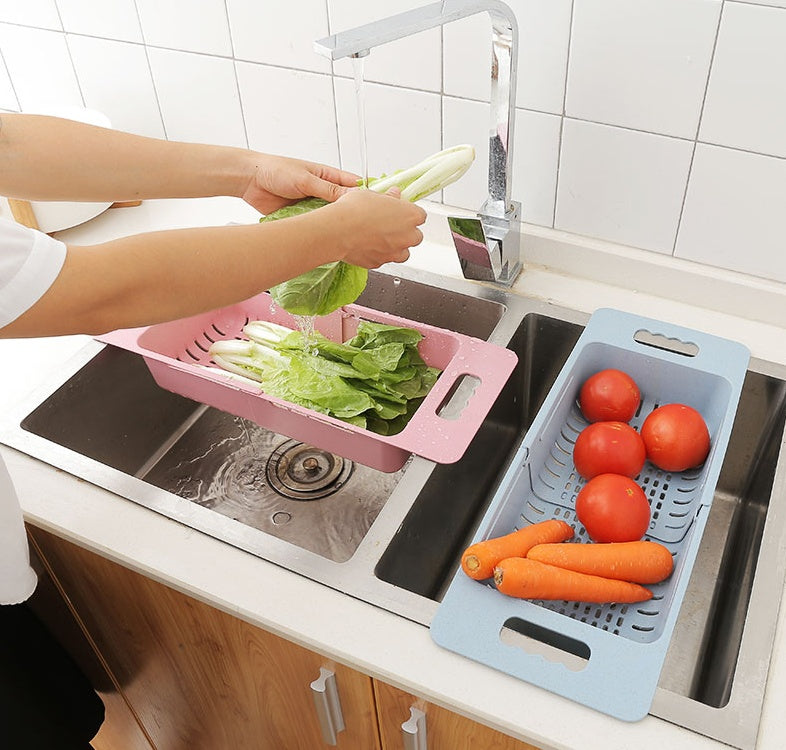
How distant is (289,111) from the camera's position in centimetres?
141

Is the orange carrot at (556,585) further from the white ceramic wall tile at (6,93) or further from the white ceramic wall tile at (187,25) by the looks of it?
the white ceramic wall tile at (6,93)

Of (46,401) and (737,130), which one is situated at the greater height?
(737,130)

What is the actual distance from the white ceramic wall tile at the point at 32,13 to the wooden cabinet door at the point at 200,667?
955mm

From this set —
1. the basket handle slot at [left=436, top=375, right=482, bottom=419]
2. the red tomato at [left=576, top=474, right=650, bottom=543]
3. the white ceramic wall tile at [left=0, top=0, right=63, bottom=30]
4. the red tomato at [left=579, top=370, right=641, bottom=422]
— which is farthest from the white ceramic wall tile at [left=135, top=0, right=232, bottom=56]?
the red tomato at [left=576, top=474, right=650, bottom=543]

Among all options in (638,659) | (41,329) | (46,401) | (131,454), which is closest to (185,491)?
(131,454)

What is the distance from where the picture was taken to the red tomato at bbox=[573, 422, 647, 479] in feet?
3.44

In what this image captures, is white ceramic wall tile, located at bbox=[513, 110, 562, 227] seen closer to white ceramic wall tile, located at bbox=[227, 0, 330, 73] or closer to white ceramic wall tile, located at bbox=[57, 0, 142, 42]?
white ceramic wall tile, located at bbox=[227, 0, 330, 73]

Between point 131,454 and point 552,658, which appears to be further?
point 131,454

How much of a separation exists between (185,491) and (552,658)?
26.3 inches

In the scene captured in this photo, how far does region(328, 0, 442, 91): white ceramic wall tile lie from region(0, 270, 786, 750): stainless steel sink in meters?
0.30

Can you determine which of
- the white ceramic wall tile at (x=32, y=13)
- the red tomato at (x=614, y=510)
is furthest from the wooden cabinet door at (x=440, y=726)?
the white ceramic wall tile at (x=32, y=13)

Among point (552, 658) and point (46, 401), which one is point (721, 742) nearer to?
point (552, 658)

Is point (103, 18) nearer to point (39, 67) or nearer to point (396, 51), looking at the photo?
point (39, 67)

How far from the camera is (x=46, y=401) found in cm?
117
